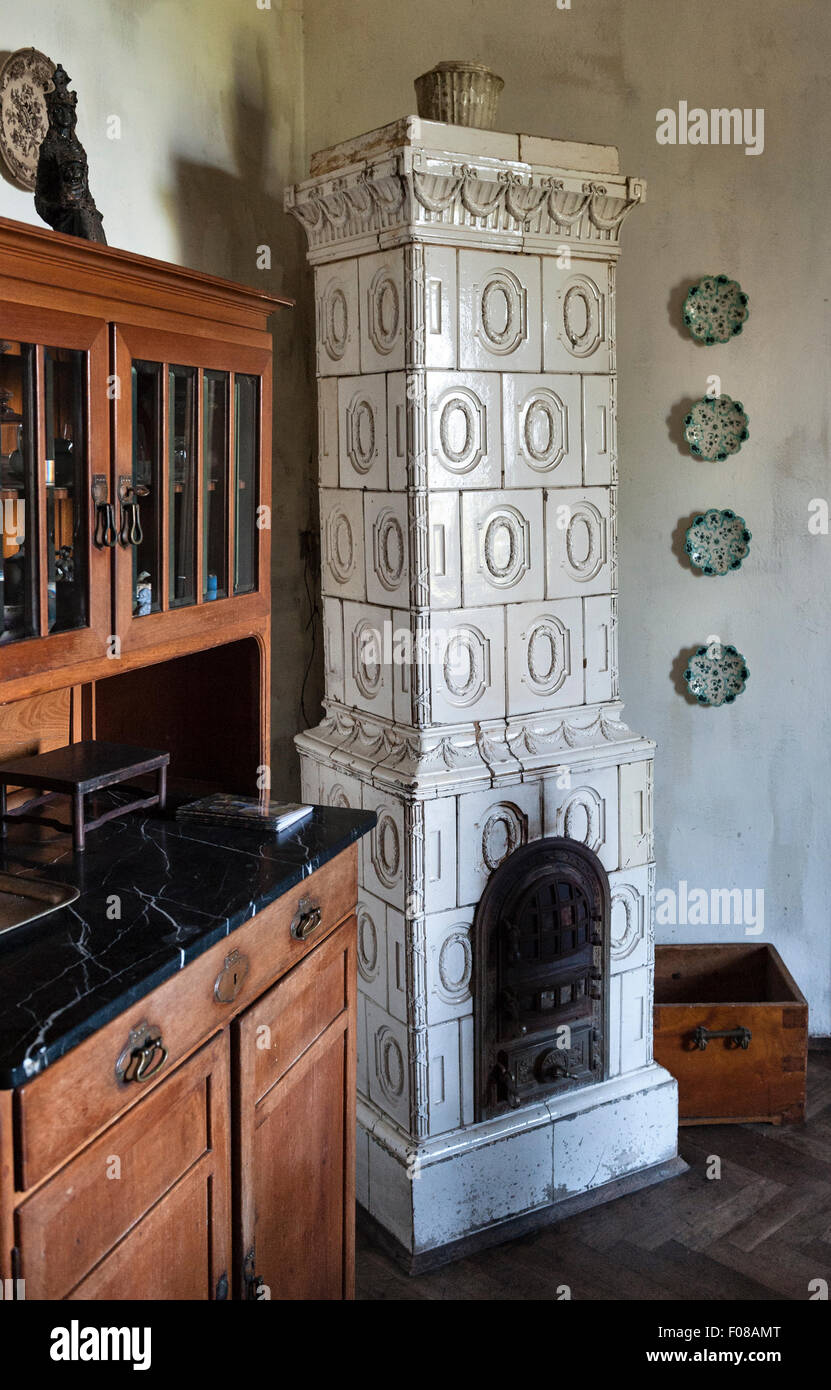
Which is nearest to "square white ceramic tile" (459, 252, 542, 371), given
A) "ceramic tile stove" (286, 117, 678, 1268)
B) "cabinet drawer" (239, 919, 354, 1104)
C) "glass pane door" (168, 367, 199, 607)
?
"ceramic tile stove" (286, 117, 678, 1268)

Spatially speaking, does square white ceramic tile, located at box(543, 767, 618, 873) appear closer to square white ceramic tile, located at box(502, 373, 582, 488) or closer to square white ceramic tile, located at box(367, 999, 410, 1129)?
square white ceramic tile, located at box(367, 999, 410, 1129)

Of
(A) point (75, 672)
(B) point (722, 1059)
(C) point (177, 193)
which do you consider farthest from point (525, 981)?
(C) point (177, 193)

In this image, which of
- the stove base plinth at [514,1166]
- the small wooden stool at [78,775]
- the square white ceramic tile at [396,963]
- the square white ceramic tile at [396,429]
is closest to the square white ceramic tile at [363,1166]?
the stove base plinth at [514,1166]

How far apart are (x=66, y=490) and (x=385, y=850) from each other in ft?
3.69

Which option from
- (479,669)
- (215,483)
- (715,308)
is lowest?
(479,669)

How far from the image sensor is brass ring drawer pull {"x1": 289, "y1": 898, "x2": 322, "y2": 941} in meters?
1.86

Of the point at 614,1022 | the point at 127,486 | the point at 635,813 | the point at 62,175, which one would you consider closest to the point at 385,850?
the point at 635,813

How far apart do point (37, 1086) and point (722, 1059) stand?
2122 mm

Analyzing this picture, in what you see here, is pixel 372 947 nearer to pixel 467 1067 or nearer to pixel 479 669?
pixel 467 1067

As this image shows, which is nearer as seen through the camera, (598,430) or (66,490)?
(66,490)

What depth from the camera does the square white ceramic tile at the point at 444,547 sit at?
248cm

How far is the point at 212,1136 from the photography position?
1650mm

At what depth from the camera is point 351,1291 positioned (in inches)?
84.0

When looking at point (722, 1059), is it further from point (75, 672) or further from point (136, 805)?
point (75, 672)
